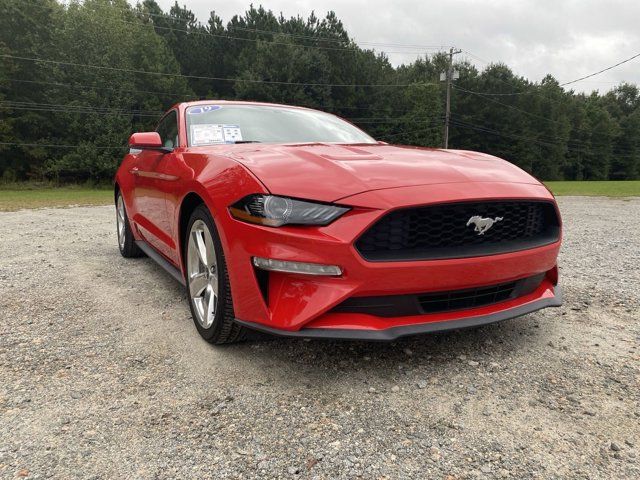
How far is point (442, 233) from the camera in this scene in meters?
2.12

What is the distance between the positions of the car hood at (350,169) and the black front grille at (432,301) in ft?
1.54

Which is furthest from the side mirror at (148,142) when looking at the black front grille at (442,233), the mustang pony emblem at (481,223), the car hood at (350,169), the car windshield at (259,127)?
the mustang pony emblem at (481,223)

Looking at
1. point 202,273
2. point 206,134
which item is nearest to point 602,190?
point 206,134

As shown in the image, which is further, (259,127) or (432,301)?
(259,127)

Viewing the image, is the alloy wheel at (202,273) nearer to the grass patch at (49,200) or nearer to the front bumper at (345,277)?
the front bumper at (345,277)

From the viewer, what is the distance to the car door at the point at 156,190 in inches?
126

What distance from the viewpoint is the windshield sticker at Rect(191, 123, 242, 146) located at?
3156 millimetres

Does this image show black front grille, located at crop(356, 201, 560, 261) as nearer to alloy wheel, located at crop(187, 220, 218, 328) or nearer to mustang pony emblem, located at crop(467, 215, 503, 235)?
mustang pony emblem, located at crop(467, 215, 503, 235)

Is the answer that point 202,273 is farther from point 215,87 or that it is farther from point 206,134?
point 215,87

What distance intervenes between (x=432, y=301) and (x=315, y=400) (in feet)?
2.22

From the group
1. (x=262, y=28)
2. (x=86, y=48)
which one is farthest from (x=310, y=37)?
(x=86, y=48)

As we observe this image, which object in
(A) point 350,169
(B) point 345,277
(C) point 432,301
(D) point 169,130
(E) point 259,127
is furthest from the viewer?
(D) point 169,130

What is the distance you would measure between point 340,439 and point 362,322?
19.0 inches

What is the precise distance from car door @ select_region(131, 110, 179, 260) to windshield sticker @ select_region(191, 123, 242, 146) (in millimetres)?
177
